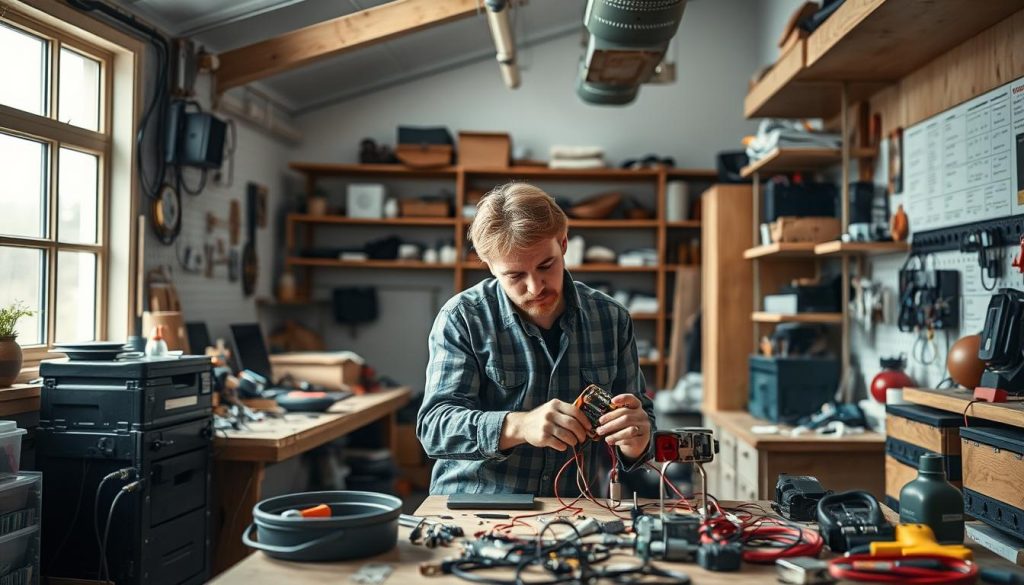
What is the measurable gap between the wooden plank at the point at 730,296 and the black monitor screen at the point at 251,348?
8.96 feet

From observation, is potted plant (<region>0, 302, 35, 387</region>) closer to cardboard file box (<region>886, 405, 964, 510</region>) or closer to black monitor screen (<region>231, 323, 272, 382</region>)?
black monitor screen (<region>231, 323, 272, 382</region>)

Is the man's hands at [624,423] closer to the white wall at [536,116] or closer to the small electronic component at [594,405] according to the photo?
the small electronic component at [594,405]

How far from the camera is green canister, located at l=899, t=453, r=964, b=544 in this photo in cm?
167

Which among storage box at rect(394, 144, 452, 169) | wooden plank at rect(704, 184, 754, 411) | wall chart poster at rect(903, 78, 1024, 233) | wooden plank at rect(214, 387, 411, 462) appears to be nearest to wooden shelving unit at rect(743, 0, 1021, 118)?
wall chart poster at rect(903, 78, 1024, 233)

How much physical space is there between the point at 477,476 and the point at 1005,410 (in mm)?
1464

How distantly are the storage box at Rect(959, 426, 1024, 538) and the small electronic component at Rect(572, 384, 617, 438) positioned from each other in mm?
1143

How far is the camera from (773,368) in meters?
4.42

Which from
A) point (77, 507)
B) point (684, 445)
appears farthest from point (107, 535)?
point (684, 445)

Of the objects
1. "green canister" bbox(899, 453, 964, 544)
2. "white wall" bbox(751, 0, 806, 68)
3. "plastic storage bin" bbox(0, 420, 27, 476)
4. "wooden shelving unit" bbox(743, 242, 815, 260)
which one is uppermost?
"white wall" bbox(751, 0, 806, 68)

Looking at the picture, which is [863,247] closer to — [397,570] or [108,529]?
[397,570]

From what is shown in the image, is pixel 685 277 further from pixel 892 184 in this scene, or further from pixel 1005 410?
pixel 1005 410

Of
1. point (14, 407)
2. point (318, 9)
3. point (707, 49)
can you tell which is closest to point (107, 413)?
point (14, 407)

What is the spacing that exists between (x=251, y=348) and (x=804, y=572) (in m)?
4.44

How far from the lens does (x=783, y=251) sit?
14.6 ft
